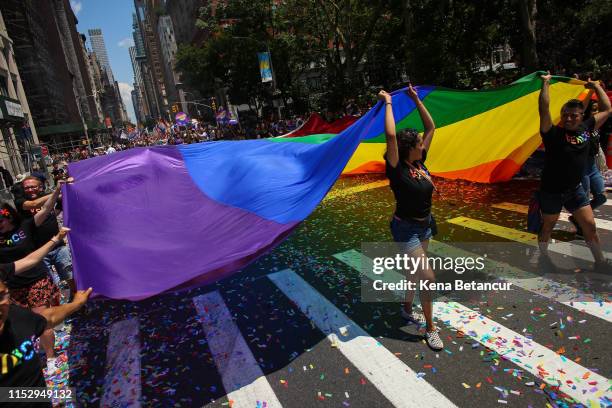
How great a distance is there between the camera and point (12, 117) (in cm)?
3178

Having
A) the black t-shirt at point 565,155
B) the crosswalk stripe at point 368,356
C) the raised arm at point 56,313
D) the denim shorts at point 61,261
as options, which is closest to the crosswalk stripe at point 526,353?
the crosswalk stripe at point 368,356

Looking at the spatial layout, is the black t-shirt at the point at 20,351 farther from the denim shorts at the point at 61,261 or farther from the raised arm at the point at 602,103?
the raised arm at the point at 602,103

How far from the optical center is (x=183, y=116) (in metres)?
45.4

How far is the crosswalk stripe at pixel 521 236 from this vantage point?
5406 millimetres

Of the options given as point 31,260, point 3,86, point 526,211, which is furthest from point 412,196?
Answer: point 3,86

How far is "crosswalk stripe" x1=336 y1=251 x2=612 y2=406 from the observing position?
10.1ft

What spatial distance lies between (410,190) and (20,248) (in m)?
4.16

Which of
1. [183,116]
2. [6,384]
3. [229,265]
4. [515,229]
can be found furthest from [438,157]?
[183,116]

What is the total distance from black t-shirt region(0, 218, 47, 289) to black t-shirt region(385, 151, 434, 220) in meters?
3.90

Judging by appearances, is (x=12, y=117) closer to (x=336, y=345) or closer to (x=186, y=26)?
(x=336, y=345)

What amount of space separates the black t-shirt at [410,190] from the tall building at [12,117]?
30155 millimetres

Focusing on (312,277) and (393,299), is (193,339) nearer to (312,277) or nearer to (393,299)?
(312,277)

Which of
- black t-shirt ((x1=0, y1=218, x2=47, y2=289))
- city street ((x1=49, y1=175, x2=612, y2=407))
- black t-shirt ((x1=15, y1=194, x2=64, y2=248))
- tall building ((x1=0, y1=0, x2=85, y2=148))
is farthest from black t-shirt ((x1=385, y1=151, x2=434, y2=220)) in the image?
tall building ((x1=0, y1=0, x2=85, y2=148))

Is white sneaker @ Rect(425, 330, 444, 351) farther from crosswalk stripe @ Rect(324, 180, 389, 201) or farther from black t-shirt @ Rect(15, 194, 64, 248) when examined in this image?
crosswalk stripe @ Rect(324, 180, 389, 201)
